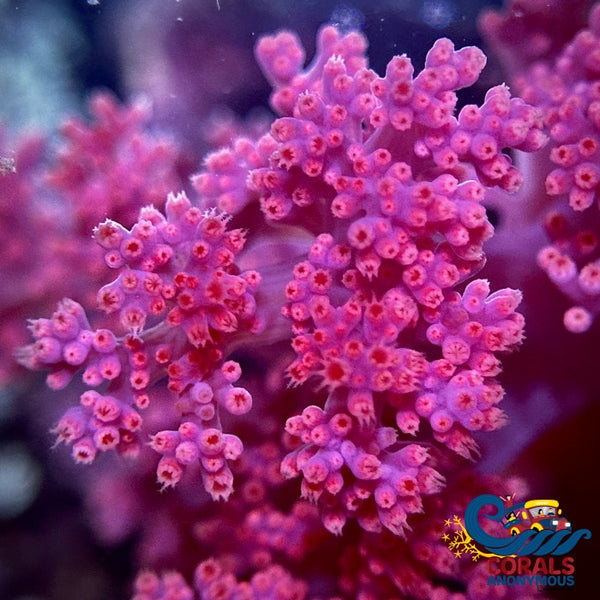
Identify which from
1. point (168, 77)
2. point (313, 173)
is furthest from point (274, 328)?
point (168, 77)

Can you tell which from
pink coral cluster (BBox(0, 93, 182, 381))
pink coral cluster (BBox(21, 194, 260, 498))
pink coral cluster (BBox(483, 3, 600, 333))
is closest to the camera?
pink coral cluster (BBox(21, 194, 260, 498))

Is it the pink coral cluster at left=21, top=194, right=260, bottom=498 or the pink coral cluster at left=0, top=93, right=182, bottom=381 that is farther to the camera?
the pink coral cluster at left=0, top=93, right=182, bottom=381

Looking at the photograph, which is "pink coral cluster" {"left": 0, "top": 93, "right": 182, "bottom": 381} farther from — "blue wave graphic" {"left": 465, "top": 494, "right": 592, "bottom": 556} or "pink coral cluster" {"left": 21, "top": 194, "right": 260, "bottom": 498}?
"blue wave graphic" {"left": 465, "top": 494, "right": 592, "bottom": 556}

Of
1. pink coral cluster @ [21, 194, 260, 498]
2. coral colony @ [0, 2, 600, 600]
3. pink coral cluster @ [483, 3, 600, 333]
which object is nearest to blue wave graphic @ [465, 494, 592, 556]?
coral colony @ [0, 2, 600, 600]

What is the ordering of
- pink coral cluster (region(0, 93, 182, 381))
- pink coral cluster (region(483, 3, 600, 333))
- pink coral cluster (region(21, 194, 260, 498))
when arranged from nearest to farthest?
pink coral cluster (region(21, 194, 260, 498)), pink coral cluster (region(483, 3, 600, 333)), pink coral cluster (region(0, 93, 182, 381))

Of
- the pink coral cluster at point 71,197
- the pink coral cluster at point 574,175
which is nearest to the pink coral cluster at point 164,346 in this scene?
the pink coral cluster at point 71,197

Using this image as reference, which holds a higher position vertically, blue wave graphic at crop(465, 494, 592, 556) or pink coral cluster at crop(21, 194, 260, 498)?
pink coral cluster at crop(21, 194, 260, 498)

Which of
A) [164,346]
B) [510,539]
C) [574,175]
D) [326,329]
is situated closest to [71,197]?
[164,346]
